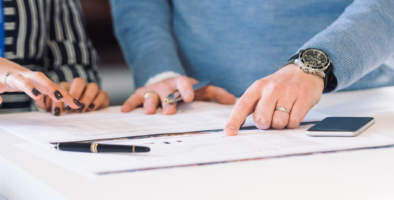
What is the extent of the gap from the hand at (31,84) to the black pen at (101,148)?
0.62 ft

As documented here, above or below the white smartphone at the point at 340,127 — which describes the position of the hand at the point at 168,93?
above

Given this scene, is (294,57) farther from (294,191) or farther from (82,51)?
(82,51)

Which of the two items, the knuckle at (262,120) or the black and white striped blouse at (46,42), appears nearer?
the knuckle at (262,120)

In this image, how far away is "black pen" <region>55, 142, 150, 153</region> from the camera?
1.46 ft

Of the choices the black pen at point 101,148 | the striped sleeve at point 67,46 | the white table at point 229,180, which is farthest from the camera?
the striped sleeve at point 67,46

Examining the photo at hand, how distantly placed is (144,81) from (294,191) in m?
0.71

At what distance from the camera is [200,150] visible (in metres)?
0.47

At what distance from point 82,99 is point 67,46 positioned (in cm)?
33

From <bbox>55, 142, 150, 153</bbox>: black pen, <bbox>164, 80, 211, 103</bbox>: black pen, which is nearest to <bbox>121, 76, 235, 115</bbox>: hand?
<bbox>164, 80, 211, 103</bbox>: black pen

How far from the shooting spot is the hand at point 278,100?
0.59 m

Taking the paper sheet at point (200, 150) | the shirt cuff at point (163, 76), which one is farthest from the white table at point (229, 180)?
the shirt cuff at point (163, 76)

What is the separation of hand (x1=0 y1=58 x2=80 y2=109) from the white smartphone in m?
0.44

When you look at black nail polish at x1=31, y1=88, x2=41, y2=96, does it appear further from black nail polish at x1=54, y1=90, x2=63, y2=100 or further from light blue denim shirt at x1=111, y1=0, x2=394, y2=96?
light blue denim shirt at x1=111, y1=0, x2=394, y2=96

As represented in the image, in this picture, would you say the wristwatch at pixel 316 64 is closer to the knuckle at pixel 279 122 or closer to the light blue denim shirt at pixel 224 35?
the knuckle at pixel 279 122
